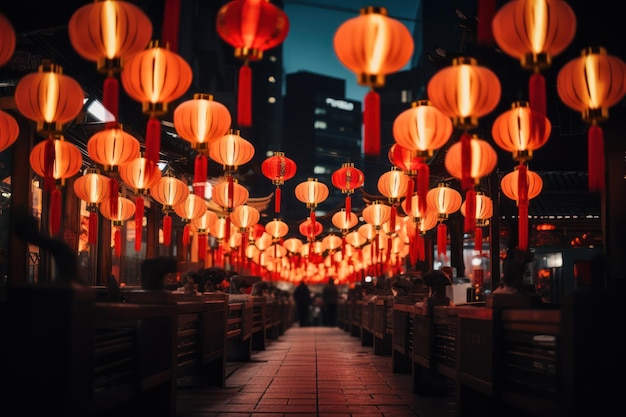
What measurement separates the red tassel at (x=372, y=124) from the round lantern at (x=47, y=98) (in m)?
3.58

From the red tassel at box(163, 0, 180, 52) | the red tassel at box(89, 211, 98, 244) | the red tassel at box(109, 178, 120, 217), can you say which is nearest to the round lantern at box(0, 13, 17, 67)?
the red tassel at box(163, 0, 180, 52)

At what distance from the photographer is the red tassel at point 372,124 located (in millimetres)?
6570

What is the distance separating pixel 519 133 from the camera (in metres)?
9.01

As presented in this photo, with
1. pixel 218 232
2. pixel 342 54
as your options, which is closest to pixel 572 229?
pixel 218 232

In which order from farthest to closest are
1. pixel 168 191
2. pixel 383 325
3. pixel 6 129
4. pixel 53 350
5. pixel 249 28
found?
pixel 383 325 < pixel 168 191 < pixel 6 129 < pixel 249 28 < pixel 53 350

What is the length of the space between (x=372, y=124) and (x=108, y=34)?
2.75 metres

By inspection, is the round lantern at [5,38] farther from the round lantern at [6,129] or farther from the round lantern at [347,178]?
the round lantern at [347,178]

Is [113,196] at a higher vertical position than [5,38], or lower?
lower

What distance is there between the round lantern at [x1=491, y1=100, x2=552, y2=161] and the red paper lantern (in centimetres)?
351

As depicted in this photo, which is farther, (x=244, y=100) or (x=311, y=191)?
(x=311, y=191)

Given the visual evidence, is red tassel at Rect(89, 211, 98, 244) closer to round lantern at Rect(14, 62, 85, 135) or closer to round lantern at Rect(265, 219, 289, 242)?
round lantern at Rect(14, 62, 85, 135)

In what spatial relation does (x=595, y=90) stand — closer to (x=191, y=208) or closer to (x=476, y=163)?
(x=476, y=163)

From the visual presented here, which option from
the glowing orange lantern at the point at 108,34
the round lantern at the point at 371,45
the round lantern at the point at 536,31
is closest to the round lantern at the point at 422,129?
the round lantern at the point at 371,45

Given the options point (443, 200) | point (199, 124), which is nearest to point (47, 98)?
point (199, 124)
